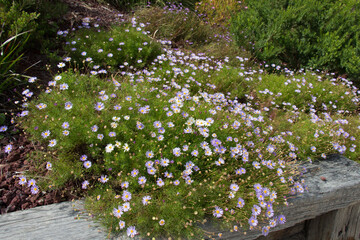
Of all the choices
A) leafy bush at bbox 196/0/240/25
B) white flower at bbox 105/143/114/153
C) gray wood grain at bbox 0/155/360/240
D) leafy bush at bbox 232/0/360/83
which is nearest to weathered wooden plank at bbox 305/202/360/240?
gray wood grain at bbox 0/155/360/240

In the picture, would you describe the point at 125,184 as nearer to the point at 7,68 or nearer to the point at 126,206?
the point at 126,206

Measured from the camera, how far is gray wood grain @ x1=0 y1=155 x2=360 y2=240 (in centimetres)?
190

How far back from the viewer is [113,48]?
398 centimetres

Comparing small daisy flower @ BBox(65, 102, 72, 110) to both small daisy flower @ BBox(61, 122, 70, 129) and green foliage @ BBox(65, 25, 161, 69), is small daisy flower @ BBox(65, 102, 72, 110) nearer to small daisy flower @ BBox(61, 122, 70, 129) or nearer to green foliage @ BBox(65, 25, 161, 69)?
small daisy flower @ BBox(61, 122, 70, 129)

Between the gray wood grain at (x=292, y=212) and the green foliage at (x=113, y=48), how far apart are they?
215cm

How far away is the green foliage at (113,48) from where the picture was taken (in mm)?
3785

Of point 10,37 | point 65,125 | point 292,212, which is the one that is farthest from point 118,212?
point 10,37

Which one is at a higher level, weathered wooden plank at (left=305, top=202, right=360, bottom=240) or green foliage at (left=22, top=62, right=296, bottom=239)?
green foliage at (left=22, top=62, right=296, bottom=239)

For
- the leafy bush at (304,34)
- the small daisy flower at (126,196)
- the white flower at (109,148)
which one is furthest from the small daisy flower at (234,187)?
the leafy bush at (304,34)

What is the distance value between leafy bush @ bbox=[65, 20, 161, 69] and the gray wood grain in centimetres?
206

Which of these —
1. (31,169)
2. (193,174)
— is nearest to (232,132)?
(193,174)

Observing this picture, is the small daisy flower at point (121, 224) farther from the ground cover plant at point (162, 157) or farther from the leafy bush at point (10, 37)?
the leafy bush at point (10, 37)

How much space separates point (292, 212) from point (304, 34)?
12.5ft

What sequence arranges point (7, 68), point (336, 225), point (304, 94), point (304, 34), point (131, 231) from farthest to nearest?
point (304, 34)
point (304, 94)
point (336, 225)
point (7, 68)
point (131, 231)
